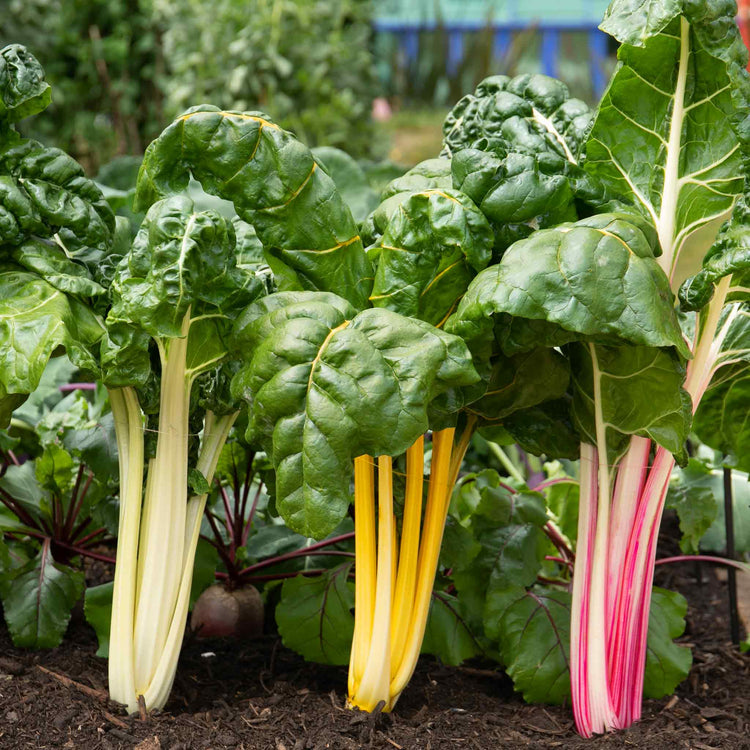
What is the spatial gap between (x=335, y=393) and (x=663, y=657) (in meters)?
0.99

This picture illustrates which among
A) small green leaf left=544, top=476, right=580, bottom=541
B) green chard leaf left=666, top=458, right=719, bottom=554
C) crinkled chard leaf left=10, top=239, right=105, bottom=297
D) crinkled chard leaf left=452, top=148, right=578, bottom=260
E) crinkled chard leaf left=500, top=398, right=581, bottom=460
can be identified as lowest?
small green leaf left=544, top=476, right=580, bottom=541

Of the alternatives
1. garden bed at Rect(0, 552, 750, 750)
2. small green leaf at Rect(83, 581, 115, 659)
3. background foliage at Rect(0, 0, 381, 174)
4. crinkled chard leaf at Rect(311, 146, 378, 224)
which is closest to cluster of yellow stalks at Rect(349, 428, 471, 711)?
garden bed at Rect(0, 552, 750, 750)

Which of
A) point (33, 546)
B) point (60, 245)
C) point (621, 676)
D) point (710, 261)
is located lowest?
point (33, 546)

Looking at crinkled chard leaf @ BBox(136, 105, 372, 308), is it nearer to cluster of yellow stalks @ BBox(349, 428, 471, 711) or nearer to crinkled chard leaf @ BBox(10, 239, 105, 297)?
crinkled chard leaf @ BBox(10, 239, 105, 297)

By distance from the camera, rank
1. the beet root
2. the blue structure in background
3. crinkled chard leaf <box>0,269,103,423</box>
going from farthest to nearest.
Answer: the blue structure in background, the beet root, crinkled chard leaf <box>0,269,103,423</box>

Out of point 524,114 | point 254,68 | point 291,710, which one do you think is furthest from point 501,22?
point 291,710

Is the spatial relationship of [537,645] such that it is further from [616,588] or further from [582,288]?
[582,288]

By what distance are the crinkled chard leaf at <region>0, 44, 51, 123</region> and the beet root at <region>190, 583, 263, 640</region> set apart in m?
1.07

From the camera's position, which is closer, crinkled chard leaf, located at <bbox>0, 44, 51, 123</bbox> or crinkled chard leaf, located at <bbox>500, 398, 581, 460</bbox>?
crinkled chard leaf, located at <bbox>0, 44, 51, 123</bbox>

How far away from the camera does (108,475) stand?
191 centimetres

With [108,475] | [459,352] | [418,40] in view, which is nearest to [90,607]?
[108,475]

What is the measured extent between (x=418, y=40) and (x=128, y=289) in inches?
332

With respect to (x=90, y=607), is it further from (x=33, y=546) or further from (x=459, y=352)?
(x=459, y=352)

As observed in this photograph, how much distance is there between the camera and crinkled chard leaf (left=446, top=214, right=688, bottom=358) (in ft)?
4.51
